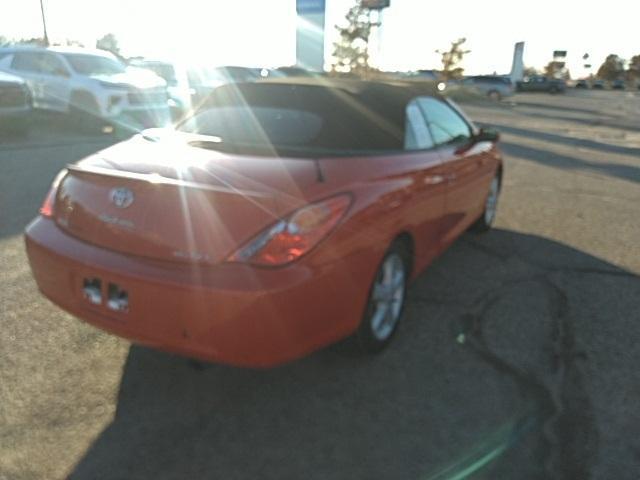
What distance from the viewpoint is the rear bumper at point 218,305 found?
231 cm

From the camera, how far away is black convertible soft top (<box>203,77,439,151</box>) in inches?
126

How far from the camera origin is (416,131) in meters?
3.65

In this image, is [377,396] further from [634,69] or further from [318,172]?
[634,69]

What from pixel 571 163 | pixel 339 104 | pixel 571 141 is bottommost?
pixel 571 141

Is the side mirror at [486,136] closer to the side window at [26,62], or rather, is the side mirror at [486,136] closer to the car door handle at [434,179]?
the car door handle at [434,179]

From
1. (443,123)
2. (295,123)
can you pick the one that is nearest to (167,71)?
(443,123)

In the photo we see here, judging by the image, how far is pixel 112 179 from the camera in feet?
8.69

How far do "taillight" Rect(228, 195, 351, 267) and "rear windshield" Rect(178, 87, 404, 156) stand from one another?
1.86ft

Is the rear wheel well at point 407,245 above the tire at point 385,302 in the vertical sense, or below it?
above

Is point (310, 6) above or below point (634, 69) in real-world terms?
above

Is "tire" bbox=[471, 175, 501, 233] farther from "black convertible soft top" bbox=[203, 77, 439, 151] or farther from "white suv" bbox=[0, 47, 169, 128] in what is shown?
"white suv" bbox=[0, 47, 169, 128]

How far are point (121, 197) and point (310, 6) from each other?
104 feet

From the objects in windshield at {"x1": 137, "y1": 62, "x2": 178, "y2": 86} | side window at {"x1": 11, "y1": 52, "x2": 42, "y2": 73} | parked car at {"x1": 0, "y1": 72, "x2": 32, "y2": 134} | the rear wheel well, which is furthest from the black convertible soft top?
windshield at {"x1": 137, "y1": 62, "x2": 178, "y2": 86}

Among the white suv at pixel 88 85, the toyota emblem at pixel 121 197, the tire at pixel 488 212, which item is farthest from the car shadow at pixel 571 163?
the toyota emblem at pixel 121 197
